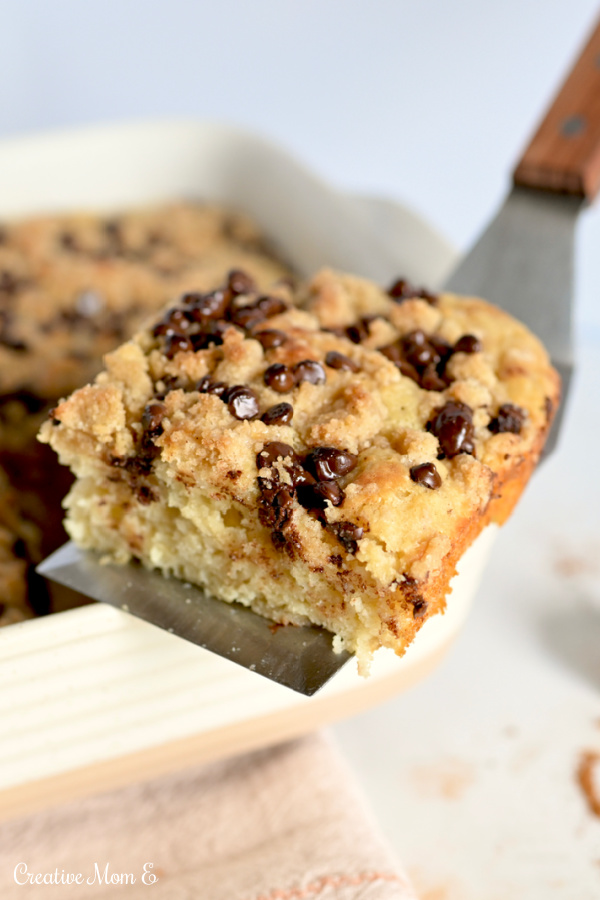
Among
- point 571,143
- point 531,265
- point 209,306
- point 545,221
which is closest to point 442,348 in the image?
point 209,306

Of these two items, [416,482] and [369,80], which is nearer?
[416,482]

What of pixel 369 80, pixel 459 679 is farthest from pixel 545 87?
pixel 459 679

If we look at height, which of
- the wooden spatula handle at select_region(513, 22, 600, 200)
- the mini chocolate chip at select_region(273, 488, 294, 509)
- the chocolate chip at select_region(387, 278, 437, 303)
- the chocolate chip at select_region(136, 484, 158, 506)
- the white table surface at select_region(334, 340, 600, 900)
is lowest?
the white table surface at select_region(334, 340, 600, 900)

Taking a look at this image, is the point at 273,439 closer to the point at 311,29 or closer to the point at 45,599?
the point at 45,599

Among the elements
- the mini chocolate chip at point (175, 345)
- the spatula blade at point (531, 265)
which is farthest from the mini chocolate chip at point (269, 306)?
the spatula blade at point (531, 265)

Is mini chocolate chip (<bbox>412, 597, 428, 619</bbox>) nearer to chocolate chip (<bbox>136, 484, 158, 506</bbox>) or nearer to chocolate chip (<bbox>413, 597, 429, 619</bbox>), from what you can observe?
chocolate chip (<bbox>413, 597, 429, 619</bbox>)

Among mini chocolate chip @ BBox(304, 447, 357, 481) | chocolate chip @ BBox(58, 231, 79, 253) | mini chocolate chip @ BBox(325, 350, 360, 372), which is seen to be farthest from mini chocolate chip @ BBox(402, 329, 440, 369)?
chocolate chip @ BBox(58, 231, 79, 253)
